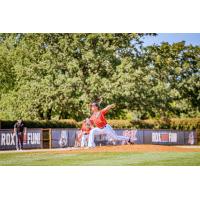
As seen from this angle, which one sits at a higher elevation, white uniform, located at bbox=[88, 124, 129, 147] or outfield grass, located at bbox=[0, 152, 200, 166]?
white uniform, located at bbox=[88, 124, 129, 147]

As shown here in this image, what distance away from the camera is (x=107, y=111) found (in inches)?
667

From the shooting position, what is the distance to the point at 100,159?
1616 cm

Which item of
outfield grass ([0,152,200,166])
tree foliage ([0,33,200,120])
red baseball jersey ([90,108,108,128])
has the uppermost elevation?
tree foliage ([0,33,200,120])

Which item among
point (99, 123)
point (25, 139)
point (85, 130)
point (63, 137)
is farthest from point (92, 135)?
point (25, 139)

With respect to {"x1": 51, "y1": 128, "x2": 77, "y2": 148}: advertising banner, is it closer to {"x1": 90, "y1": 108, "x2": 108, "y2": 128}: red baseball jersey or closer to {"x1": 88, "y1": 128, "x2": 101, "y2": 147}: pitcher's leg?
{"x1": 88, "y1": 128, "x2": 101, "y2": 147}: pitcher's leg

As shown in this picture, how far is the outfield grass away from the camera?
15844mm

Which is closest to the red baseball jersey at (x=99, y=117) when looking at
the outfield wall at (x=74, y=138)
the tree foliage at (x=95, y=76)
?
the tree foliage at (x=95, y=76)

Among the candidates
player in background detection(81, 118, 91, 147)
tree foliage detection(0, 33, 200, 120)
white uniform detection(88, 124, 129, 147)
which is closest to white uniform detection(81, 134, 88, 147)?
player in background detection(81, 118, 91, 147)

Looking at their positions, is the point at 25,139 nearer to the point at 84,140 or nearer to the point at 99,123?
the point at 84,140

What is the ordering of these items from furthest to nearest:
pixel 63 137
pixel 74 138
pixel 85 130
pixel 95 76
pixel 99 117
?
pixel 95 76 < pixel 63 137 < pixel 74 138 < pixel 85 130 < pixel 99 117
